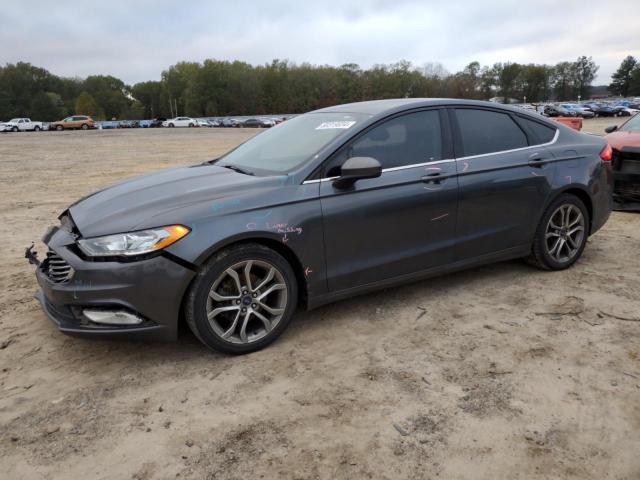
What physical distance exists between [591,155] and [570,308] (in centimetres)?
168

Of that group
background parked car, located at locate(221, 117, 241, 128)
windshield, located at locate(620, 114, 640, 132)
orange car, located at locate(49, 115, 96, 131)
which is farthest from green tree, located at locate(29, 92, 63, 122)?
windshield, located at locate(620, 114, 640, 132)

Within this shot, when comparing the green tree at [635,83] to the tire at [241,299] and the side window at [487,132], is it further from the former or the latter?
the tire at [241,299]

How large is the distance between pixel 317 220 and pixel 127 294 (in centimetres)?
128

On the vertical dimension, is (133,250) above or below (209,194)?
below

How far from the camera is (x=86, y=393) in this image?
3076mm

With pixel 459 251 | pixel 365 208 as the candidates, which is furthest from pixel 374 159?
pixel 459 251

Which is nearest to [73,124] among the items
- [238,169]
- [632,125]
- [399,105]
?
[632,125]

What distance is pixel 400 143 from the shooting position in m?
4.03

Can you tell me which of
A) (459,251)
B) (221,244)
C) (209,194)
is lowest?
(459,251)

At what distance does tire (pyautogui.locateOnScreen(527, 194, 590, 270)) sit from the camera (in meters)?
4.76

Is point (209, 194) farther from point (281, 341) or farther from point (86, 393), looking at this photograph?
point (86, 393)

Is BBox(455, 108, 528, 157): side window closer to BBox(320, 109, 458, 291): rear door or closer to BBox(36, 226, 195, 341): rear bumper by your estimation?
BBox(320, 109, 458, 291): rear door

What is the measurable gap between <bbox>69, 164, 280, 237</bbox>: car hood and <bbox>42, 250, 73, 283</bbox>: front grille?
0.76 feet

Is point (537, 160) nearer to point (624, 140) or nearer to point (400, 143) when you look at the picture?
point (400, 143)
